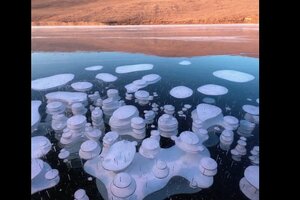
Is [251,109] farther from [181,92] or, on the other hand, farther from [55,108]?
[55,108]

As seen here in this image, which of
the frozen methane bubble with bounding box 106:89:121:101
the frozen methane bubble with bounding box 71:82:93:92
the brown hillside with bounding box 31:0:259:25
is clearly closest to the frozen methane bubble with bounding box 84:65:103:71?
the frozen methane bubble with bounding box 71:82:93:92

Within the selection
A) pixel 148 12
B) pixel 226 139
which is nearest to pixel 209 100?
pixel 226 139

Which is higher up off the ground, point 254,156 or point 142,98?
point 142,98

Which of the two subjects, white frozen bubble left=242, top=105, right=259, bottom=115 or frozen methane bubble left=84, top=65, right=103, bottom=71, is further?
frozen methane bubble left=84, top=65, right=103, bottom=71

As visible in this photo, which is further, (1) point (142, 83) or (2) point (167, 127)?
(1) point (142, 83)

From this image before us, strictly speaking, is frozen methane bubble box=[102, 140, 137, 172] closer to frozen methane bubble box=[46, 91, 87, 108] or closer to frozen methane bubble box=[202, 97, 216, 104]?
frozen methane bubble box=[46, 91, 87, 108]
